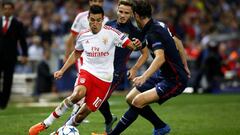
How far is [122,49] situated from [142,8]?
1.93 metres

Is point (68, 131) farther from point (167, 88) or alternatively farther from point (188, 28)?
point (188, 28)

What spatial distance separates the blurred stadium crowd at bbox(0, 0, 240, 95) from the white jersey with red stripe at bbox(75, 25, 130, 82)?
12916 mm

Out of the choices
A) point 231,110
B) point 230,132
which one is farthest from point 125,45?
point 231,110

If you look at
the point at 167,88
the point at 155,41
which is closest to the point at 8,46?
the point at 167,88

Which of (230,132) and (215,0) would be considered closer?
(230,132)

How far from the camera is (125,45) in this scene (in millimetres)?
Result: 13094

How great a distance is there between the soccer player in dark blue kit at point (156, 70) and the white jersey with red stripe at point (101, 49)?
21.7 inches

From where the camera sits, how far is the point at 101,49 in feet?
42.4

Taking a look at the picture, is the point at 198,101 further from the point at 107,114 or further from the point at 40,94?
the point at 107,114

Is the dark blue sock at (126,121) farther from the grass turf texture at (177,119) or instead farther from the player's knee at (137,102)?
the grass turf texture at (177,119)

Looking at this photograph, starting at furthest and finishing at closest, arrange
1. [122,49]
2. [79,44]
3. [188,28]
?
[188,28] → [122,49] → [79,44]

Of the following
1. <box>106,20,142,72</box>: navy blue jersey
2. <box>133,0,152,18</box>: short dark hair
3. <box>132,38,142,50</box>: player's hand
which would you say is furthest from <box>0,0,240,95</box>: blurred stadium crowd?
<box>133,0,152,18</box>: short dark hair

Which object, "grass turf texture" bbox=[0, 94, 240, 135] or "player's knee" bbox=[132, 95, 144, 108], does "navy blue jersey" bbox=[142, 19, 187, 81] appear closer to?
"player's knee" bbox=[132, 95, 144, 108]

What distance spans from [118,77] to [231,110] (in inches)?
215
